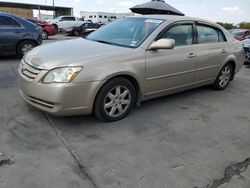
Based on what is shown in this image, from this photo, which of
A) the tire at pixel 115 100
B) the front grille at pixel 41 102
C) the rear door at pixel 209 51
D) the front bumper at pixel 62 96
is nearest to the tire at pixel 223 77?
the rear door at pixel 209 51

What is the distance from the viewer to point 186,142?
3.46 m

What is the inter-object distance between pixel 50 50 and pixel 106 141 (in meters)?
1.55

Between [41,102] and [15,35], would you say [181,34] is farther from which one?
[15,35]

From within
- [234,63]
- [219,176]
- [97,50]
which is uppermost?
[97,50]

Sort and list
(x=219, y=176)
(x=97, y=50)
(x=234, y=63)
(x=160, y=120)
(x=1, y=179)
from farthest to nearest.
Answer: (x=234, y=63)
(x=160, y=120)
(x=97, y=50)
(x=219, y=176)
(x=1, y=179)

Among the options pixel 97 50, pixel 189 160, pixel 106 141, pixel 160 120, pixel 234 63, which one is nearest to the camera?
pixel 189 160

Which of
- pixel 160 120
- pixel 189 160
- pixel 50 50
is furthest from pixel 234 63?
pixel 50 50

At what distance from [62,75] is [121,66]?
83 cm

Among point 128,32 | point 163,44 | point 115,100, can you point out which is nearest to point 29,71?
point 115,100

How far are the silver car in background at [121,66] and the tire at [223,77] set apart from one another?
270 mm

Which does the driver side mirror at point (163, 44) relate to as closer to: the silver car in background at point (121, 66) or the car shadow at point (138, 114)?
the silver car in background at point (121, 66)

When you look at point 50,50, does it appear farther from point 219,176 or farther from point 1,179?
point 219,176

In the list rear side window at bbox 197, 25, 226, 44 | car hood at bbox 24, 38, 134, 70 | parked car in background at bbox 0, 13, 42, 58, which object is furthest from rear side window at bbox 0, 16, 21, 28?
rear side window at bbox 197, 25, 226, 44

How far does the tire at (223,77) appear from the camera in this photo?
18.9ft
